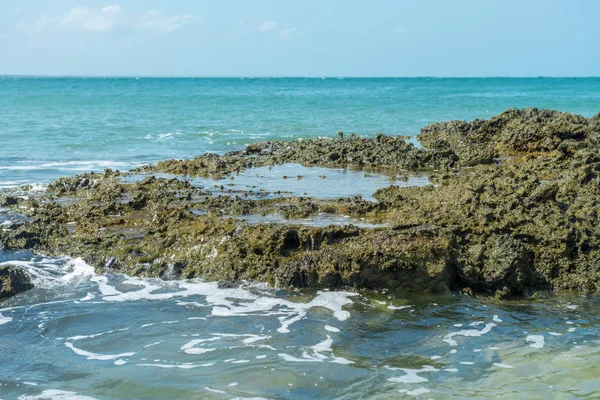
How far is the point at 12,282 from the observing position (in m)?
8.96

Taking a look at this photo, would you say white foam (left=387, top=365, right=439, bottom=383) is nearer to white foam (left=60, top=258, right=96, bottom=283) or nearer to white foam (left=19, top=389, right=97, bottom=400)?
white foam (left=19, top=389, right=97, bottom=400)

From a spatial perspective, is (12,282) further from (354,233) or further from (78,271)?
(354,233)

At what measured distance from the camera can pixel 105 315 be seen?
27.2 feet

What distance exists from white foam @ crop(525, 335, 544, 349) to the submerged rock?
6.57 m

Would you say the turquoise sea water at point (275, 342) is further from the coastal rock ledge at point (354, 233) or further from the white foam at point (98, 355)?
the coastal rock ledge at point (354, 233)

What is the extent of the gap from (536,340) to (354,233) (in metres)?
3.01

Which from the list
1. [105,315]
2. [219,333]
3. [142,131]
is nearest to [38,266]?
[105,315]

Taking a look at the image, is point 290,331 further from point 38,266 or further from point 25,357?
point 38,266

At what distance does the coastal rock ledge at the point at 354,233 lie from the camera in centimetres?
877

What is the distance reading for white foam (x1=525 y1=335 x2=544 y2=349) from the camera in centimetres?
722

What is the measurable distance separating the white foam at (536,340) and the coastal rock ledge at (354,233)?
1162mm

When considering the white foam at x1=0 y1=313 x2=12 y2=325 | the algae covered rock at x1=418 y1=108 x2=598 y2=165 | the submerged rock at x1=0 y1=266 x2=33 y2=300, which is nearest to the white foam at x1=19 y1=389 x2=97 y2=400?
the white foam at x1=0 y1=313 x2=12 y2=325

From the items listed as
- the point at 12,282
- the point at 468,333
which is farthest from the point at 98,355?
the point at 468,333

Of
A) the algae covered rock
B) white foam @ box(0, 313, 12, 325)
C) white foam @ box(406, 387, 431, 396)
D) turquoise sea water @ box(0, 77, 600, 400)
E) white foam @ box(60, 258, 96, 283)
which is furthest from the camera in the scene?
the algae covered rock
